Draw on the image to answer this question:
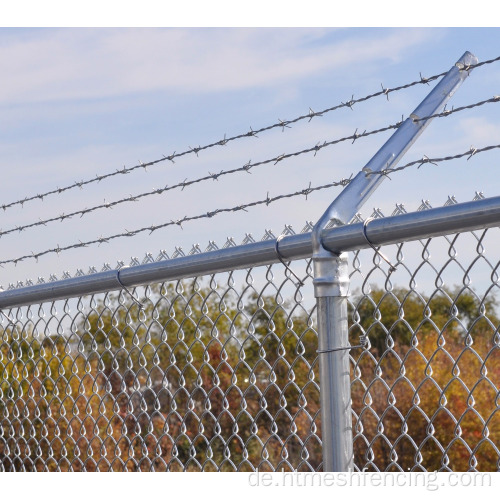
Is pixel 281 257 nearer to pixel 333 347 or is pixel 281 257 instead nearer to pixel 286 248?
pixel 286 248

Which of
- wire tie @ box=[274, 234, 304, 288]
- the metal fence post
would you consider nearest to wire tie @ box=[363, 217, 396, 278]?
the metal fence post

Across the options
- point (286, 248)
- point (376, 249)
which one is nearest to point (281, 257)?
point (286, 248)

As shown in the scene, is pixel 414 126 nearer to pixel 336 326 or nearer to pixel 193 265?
pixel 336 326

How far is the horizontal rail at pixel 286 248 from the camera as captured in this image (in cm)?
263

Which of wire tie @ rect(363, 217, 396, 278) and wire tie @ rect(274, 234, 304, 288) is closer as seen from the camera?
wire tie @ rect(363, 217, 396, 278)

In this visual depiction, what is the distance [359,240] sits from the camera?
2.89 meters

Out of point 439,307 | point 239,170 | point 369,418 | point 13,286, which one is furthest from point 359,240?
point 439,307

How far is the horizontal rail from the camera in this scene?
2.63 m

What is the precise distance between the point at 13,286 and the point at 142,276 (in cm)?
127

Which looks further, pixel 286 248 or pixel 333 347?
pixel 286 248

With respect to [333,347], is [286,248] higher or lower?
higher

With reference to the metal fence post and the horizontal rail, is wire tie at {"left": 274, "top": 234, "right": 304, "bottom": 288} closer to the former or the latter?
the horizontal rail

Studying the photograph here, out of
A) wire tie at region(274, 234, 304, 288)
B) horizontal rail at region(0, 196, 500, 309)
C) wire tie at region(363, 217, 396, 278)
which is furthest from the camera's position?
wire tie at region(274, 234, 304, 288)

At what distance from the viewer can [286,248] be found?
316 cm
